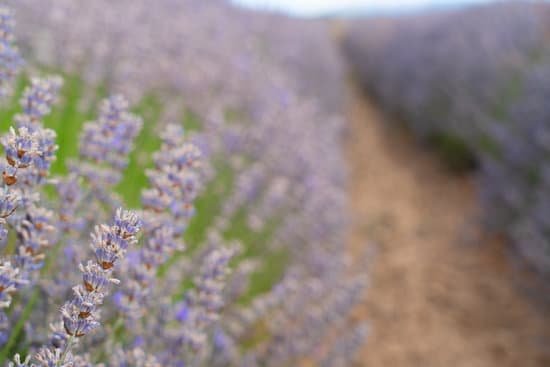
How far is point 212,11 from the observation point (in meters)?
5.34

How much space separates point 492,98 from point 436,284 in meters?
2.13

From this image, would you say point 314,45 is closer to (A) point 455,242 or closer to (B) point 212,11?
(B) point 212,11

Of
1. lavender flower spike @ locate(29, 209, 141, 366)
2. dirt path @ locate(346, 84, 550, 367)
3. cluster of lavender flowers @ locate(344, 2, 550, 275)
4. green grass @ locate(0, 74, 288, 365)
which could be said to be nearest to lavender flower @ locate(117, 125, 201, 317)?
lavender flower spike @ locate(29, 209, 141, 366)

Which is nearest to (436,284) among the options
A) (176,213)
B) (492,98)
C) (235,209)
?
(235,209)

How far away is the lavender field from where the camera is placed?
1054mm

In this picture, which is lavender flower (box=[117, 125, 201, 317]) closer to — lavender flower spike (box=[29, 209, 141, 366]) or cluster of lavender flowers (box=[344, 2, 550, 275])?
lavender flower spike (box=[29, 209, 141, 366])

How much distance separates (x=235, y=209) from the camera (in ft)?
8.50

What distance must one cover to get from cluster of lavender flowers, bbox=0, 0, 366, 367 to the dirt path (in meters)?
0.37

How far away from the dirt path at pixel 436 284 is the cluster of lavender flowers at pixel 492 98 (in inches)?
12.1

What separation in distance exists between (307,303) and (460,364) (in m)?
0.95

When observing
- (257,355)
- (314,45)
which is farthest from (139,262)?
(314,45)

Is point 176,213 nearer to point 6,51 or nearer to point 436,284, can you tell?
point 6,51

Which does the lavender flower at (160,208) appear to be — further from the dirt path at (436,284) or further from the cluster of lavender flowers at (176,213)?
the dirt path at (436,284)

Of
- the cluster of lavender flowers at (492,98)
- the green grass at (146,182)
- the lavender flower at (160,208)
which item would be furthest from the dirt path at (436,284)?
the lavender flower at (160,208)
